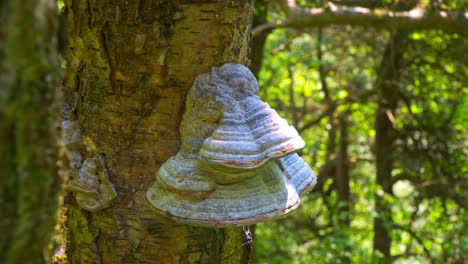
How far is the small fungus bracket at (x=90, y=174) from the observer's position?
5.35 ft

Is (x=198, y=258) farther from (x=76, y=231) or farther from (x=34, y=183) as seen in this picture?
(x=34, y=183)

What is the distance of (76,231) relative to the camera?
178 centimetres

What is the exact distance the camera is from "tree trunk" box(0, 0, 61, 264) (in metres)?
0.68

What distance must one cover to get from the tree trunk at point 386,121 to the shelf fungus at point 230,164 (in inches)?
202

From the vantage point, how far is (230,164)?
4.10ft

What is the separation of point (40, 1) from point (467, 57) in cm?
654

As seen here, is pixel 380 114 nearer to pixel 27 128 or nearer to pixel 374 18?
pixel 374 18

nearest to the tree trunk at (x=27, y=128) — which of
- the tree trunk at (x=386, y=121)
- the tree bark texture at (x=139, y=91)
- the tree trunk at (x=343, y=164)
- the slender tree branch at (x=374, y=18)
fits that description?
the tree bark texture at (x=139, y=91)

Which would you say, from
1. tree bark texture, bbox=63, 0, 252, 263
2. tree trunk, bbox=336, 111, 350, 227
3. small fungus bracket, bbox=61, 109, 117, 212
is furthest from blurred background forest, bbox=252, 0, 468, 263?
small fungus bracket, bbox=61, 109, 117, 212

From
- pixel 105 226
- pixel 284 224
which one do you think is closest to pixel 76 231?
pixel 105 226

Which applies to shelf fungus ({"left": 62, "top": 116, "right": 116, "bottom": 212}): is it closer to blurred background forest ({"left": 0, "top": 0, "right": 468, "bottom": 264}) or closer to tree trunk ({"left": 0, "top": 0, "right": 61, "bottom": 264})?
tree trunk ({"left": 0, "top": 0, "right": 61, "bottom": 264})

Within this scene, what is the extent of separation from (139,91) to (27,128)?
2.92 feet

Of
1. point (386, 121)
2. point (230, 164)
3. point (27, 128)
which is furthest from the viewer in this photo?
point (386, 121)

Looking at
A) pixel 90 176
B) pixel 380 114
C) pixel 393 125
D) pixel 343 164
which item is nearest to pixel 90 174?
pixel 90 176
